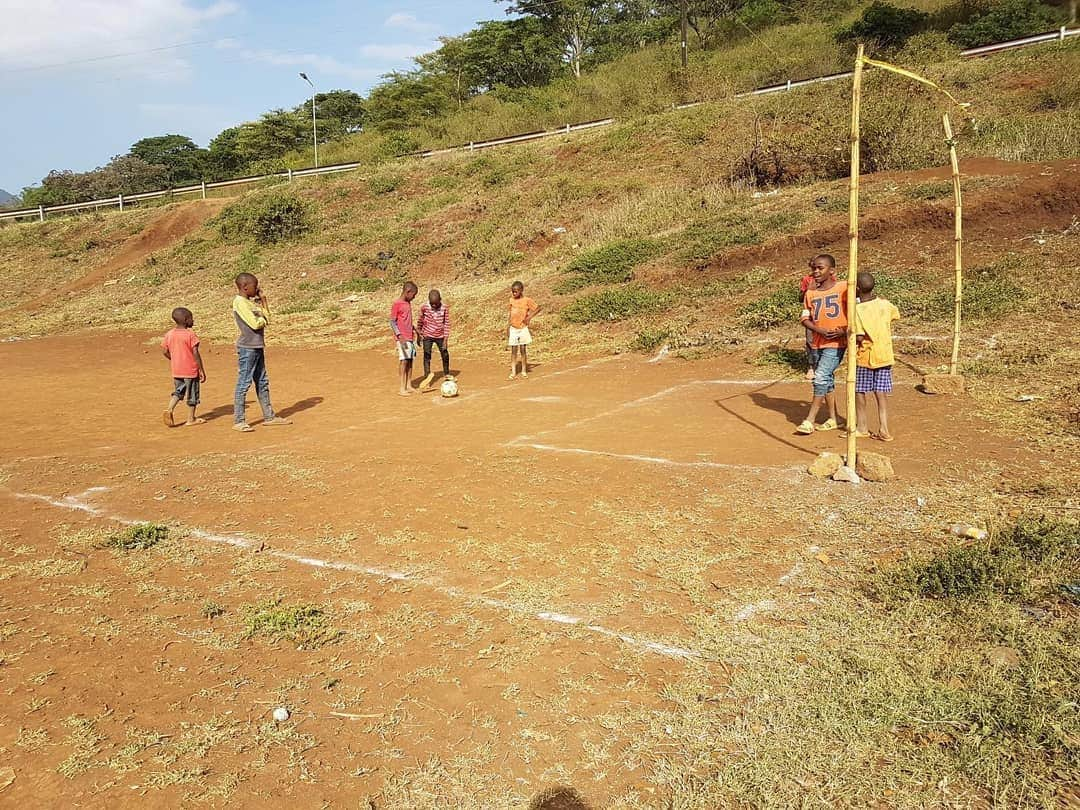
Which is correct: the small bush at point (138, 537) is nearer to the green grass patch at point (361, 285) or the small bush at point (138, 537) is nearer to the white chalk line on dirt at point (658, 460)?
the white chalk line on dirt at point (658, 460)

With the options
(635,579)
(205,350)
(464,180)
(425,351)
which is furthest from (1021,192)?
(464,180)

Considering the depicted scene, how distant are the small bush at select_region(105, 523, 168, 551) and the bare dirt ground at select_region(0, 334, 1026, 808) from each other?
0.09 m

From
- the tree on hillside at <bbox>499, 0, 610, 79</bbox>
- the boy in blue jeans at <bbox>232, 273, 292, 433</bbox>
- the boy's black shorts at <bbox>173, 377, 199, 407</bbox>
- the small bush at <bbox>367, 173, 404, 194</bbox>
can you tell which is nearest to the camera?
the boy in blue jeans at <bbox>232, 273, 292, 433</bbox>

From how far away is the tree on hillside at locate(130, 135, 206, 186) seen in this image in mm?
54188

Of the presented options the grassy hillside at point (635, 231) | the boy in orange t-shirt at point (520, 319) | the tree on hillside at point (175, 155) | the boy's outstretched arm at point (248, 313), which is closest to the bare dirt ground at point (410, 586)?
the boy's outstretched arm at point (248, 313)

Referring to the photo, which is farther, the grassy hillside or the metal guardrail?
the metal guardrail

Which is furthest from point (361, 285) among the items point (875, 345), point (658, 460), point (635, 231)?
point (875, 345)

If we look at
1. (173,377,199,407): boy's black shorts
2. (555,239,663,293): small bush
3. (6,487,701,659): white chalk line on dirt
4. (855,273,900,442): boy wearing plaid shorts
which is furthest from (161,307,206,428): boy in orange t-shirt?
(555,239,663,293): small bush

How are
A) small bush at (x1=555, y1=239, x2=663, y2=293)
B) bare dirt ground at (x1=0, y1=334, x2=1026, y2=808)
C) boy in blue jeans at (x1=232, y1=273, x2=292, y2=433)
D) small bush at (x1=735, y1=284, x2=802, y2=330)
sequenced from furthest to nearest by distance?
1. small bush at (x1=555, y1=239, x2=663, y2=293)
2. small bush at (x1=735, y1=284, x2=802, y2=330)
3. boy in blue jeans at (x1=232, y1=273, x2=292, y2=433)
4. bare dirt ground at (x1=0, y1=334, x2=1026, y2=808)

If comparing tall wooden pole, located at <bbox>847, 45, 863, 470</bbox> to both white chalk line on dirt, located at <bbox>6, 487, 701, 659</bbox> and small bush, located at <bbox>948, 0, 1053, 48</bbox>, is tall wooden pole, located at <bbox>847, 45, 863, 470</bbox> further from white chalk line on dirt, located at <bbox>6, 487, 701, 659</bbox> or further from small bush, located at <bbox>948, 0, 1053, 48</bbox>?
small bush, located at <bbox>948, 0, 1053, 48</bbox>

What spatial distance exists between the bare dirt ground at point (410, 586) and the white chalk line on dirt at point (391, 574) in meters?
0.02

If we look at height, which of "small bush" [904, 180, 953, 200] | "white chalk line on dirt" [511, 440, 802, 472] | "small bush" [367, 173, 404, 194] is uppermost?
"small bush" [367, 173, 404, 194]

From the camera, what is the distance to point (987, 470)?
18.2 ft

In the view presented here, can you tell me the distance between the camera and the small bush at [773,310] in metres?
11.7
